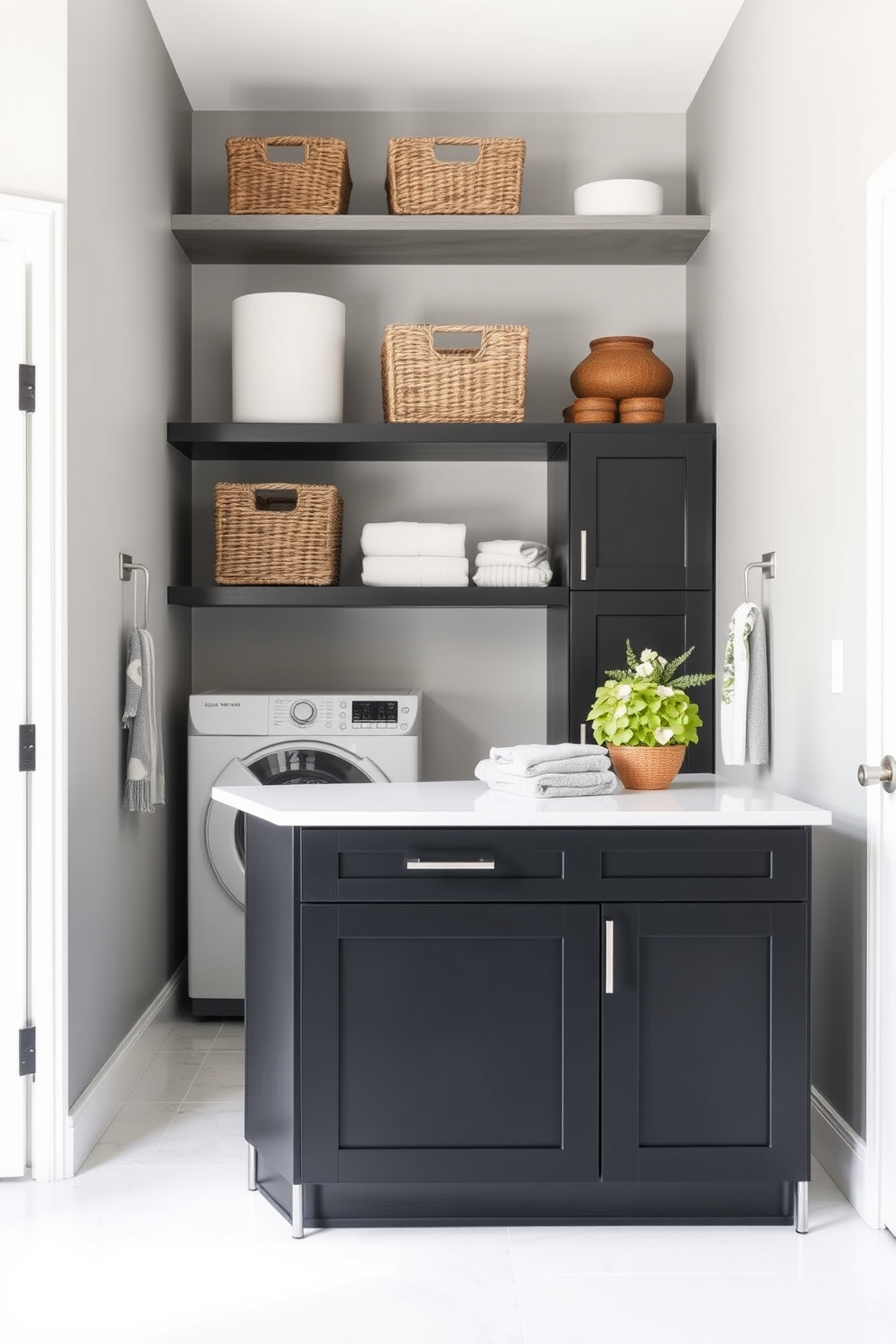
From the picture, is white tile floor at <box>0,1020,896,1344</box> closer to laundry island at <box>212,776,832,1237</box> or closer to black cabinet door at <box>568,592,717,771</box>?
laundry island at <box>212,776,832,1237</box>

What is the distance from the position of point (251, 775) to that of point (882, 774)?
2.00m

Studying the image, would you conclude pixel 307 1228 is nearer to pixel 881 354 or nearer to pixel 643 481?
pixel 881 354

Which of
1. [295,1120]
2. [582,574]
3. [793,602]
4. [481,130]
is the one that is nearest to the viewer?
[295,1120]

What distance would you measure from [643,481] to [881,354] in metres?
1.35

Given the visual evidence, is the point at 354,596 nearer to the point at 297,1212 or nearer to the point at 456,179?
the point at 456,179

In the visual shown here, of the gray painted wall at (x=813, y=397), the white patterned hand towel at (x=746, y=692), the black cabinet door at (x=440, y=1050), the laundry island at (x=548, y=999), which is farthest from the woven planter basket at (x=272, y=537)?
the black cabinet door at (x=440, y=1050)

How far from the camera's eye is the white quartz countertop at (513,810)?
2.31 m

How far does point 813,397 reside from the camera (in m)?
2.76

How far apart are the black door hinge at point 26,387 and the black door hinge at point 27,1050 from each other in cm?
134

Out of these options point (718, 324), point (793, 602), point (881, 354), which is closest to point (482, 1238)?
point (793, 602)

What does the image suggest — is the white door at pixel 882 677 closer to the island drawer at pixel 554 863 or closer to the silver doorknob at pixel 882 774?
the silver doorknob at pixel 882 774

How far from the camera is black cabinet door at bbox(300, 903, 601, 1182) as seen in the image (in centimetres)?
233

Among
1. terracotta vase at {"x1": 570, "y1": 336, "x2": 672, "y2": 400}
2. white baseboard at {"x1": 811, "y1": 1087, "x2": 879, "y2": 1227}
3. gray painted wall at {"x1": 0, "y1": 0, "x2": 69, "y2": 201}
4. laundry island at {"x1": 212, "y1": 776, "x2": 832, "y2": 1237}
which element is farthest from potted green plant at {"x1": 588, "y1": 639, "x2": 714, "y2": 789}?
gray painted wall at {"x1": 0, "y1": 0, "x2": 69, "y2": 201}

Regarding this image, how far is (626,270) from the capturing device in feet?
13.7
